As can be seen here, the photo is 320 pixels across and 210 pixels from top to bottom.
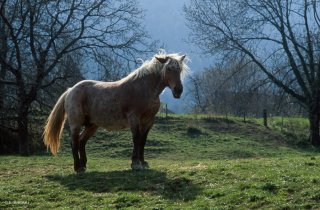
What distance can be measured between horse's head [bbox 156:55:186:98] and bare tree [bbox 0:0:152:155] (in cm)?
1311

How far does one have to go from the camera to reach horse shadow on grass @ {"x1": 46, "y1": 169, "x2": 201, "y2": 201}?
30.8 ft

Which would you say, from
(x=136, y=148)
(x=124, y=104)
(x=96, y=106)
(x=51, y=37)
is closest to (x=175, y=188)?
(x=136, y=148)

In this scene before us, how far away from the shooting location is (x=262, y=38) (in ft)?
105

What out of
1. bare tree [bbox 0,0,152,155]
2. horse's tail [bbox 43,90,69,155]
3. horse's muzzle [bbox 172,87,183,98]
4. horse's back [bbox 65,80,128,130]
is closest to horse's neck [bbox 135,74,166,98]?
horse's muzzle [bbox 172,87,183,98]

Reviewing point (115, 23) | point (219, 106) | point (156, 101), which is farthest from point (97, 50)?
point (219, 106)

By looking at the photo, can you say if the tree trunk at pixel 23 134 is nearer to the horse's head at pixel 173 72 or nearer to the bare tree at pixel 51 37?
the bare tree at pixel 51 37

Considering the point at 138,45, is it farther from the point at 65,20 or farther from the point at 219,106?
the point at 219,106

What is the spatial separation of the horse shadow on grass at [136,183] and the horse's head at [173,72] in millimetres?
1942

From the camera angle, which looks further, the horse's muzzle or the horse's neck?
the horse's neck

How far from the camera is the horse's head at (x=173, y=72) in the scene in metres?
11.2

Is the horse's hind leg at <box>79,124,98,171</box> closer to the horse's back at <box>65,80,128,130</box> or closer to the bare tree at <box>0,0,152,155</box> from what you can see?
the horse's back at <box>65,80,128,130</box>

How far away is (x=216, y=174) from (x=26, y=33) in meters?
16.4

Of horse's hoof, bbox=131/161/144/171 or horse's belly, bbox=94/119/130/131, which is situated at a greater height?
horse's belly, bbox=94/119/130/131

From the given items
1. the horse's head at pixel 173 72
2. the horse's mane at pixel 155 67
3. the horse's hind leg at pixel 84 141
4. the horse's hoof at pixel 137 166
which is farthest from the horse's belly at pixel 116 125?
the horse's head at pixel 173 72
